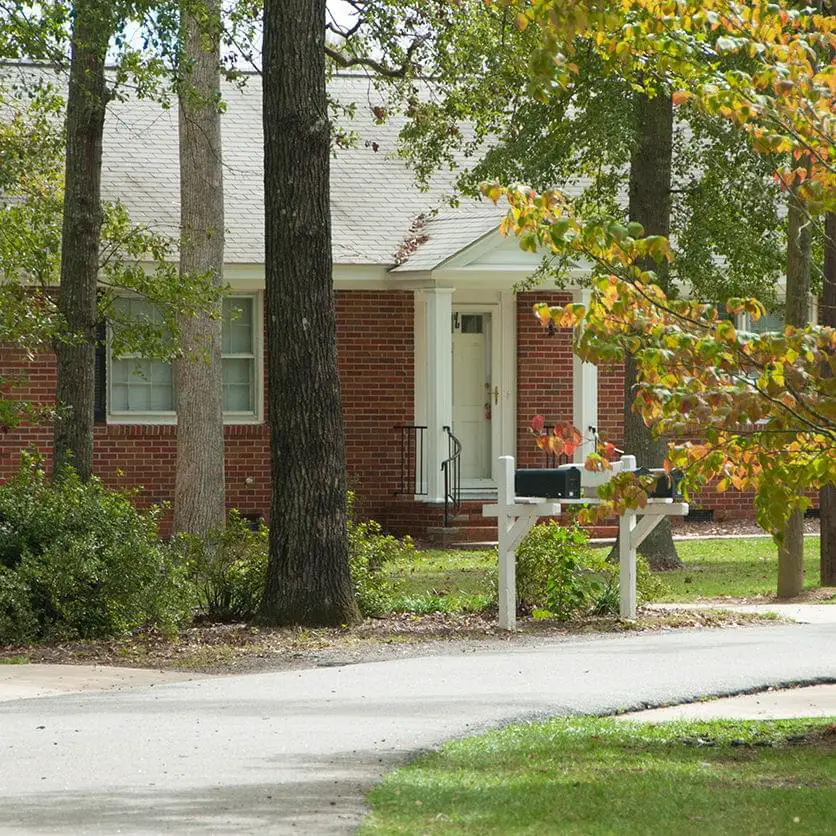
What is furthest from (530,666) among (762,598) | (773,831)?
(762,598)

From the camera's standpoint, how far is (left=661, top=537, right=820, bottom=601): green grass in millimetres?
16703

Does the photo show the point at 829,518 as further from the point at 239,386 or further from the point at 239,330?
the point at 239,330

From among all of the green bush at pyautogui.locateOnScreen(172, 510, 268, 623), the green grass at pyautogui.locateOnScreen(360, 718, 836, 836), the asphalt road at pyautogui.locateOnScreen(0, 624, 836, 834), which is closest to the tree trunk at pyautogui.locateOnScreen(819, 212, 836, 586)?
the asphalt road at pyautogui.locateOnScreen(0, 624, 836, 834)

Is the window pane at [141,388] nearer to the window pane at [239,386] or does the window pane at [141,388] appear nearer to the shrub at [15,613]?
the window pane at [239,386]

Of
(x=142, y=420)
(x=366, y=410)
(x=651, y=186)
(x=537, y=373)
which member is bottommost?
(x=142, y=420)

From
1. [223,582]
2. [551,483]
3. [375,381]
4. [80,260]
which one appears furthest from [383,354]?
[551,483]

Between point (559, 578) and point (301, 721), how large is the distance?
499 centimetres

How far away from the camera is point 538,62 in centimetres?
791

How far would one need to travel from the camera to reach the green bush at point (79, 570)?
11.7 meters

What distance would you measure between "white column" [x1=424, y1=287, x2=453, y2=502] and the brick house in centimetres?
2

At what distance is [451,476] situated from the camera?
74.9 ft

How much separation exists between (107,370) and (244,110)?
200 inches

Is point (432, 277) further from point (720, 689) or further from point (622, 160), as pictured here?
point (720, 689)

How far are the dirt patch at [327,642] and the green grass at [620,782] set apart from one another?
2975 millimetres
